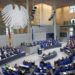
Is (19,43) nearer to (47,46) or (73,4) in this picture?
(47,46)

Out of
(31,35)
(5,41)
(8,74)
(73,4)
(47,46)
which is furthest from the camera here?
(73,4)

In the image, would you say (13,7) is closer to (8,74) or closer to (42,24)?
(8,74)

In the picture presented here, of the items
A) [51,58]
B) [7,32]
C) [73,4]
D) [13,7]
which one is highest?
[73,4]

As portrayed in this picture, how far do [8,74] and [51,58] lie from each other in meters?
Result: 13.0

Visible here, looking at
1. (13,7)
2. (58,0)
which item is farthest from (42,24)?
(13,7)

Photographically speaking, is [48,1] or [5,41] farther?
[48,1]

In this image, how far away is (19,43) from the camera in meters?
37.5

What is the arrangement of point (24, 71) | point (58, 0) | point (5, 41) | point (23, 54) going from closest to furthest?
point (24, 71) → point (23, 54) → point (5, 41) → point (58, 0)

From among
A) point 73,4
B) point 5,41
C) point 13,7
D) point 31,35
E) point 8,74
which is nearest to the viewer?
point 13,7

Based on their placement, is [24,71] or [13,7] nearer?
[13,7]

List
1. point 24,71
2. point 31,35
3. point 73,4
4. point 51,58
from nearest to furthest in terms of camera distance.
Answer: point 24,71 < point 51,58 < point 31,35 < point 73,4

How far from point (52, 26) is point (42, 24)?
2378 mm

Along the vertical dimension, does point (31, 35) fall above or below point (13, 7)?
below

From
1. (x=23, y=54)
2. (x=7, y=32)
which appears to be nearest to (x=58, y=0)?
(x=7, y=32)
